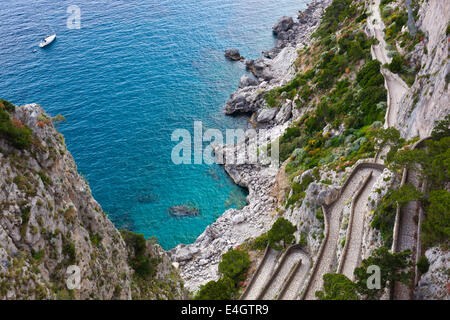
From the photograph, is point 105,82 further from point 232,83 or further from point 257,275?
point 257,275

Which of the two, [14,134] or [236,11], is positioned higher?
[236,11]

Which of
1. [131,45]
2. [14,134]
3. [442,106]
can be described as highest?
[131,45]

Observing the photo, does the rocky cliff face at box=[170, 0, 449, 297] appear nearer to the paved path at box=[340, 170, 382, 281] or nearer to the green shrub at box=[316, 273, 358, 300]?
the paved path at box=[340, 170, 382, 281]

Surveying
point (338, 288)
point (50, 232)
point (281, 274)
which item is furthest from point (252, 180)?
point (50, 232)

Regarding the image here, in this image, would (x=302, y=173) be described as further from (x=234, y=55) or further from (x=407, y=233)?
(x=234, y=55)
